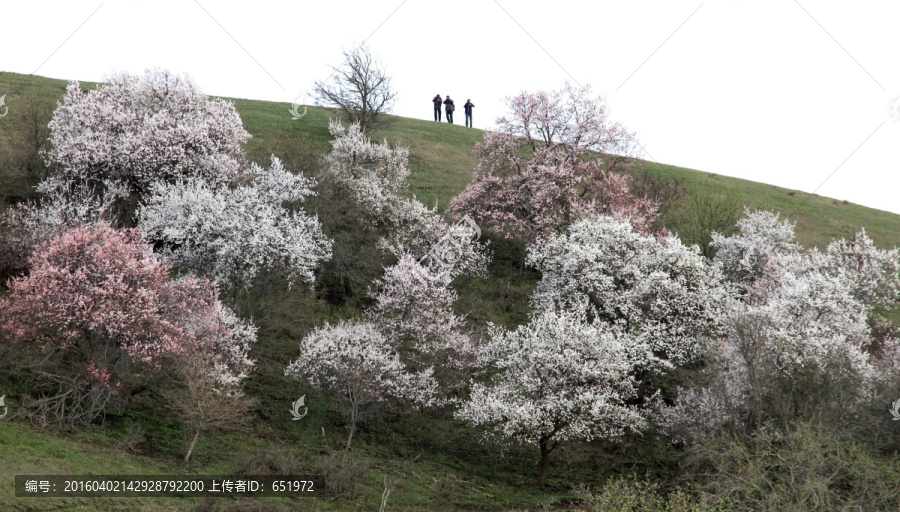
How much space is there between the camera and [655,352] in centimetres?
3475

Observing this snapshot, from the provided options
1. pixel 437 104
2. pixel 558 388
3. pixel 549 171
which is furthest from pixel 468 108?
pixel 558 388

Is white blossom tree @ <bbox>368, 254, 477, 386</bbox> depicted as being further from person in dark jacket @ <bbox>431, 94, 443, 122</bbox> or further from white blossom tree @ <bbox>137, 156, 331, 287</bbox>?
person in dark jacket @ <bbox>431, 94, 443, 122</bbox>

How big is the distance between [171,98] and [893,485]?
38072mm

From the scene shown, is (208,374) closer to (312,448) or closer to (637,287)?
(312,448)

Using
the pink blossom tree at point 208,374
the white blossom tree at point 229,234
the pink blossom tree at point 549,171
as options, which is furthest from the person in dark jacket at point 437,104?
the pink blossom tree at point 208,374

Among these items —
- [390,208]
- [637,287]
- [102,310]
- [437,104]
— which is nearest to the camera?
[102,310]

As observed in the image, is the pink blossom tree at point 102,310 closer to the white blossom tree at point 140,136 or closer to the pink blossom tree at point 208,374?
the pink blossom tree at point 208,374

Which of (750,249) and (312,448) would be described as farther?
(750,249)

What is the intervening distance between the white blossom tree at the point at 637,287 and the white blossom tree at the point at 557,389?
220 centimetres

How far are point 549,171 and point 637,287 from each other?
13.3 metres

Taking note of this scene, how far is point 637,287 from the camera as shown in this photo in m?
32.6

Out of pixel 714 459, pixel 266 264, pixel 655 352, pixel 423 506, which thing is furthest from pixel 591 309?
pixel 266 264

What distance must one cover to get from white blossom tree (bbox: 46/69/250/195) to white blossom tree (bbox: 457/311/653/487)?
1873 cm

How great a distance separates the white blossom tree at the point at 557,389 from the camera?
88.7 feet
